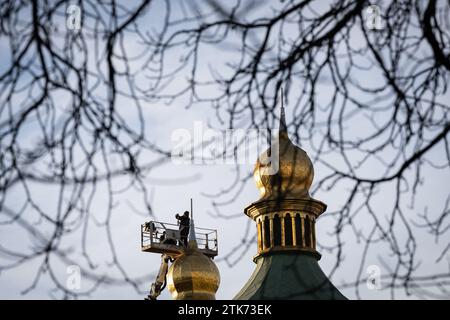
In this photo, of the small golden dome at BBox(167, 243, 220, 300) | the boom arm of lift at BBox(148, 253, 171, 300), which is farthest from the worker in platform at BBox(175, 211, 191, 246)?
the small golden dome at BBox(167, 243, 220, 300)

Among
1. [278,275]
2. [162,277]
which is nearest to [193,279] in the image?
[278,275]

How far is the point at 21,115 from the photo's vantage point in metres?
8.10

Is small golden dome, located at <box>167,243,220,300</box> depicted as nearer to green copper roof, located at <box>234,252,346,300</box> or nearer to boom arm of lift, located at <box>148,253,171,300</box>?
green copper roof, located at <box>234,252,346,300</box>

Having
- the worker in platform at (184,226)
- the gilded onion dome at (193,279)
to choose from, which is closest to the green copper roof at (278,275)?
the gilded onion dome at (193,279)

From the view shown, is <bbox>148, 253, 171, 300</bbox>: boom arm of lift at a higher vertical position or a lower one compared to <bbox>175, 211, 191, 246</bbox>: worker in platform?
lower

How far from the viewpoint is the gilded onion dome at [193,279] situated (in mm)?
37688

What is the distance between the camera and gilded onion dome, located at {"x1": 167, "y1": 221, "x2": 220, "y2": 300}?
37688 mm

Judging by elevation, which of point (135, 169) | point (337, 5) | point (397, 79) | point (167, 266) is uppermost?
point (167, 266)

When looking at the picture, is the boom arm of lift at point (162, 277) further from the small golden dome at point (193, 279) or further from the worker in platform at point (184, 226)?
the small golden dome at point (193, 279)

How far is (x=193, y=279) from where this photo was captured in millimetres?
37875

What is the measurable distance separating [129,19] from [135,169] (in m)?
1.01
